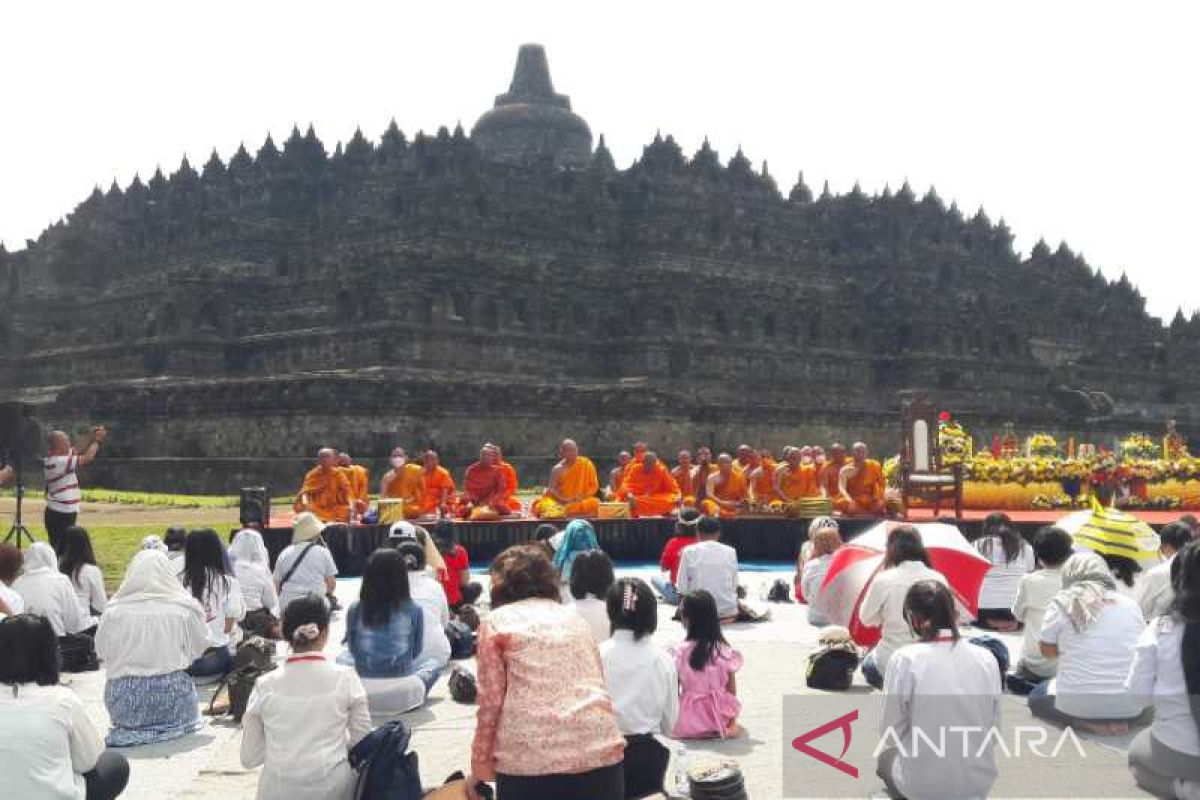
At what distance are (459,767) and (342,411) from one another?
24.5 m

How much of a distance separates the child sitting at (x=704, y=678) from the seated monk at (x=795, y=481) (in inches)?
442

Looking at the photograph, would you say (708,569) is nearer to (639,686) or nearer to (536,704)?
(639,686)

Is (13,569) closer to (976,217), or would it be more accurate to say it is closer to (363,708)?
(363,708)

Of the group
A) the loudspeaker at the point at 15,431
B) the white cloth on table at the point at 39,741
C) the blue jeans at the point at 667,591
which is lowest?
the blue jeans at the point at 667,591

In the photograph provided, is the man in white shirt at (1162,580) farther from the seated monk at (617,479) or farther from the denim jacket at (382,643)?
the seated monk at (617,479)

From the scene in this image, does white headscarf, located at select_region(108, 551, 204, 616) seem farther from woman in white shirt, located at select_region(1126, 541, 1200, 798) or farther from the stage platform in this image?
the stage platform

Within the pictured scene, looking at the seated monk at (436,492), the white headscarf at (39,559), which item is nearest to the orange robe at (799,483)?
the seated monk at (436,492)

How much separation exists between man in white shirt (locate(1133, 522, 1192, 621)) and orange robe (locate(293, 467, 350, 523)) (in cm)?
1101

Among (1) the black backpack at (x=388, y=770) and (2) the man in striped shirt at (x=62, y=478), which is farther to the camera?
(2) the man in striped shirt at (x=62, y=478)

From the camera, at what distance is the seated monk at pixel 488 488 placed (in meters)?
18.4

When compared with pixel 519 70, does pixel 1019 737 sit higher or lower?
lower

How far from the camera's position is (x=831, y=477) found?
1941 centimetres

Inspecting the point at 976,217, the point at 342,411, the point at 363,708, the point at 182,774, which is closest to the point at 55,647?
the point at 363,708

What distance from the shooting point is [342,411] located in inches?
1235
